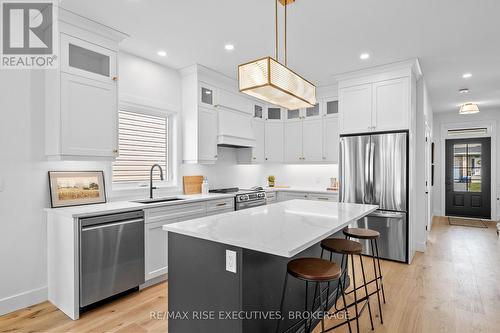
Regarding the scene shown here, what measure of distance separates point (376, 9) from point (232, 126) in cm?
266

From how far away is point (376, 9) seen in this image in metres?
2.65

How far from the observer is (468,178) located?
24.2ft

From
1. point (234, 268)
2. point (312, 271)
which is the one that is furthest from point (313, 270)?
point (234, 268)

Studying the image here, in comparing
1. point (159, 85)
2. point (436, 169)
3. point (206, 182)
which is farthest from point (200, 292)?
point (436, 169)

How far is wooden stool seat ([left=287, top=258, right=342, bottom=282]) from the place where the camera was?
5.74 ft

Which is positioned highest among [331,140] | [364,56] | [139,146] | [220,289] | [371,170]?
[364,56]

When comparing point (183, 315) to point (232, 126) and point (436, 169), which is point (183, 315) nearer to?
point (232, 126)

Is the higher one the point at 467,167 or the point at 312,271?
the point at 467,167

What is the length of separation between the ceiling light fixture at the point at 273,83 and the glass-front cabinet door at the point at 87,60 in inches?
68.2

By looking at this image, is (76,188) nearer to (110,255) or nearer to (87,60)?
(110,255)

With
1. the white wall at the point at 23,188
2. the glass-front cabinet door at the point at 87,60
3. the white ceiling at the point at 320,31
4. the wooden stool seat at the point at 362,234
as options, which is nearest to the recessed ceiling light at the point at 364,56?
the white ceiling at the point at 320,31

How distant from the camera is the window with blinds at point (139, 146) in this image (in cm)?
360

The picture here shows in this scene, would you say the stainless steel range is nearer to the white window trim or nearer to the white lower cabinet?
the white window trim

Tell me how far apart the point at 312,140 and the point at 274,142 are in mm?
752
